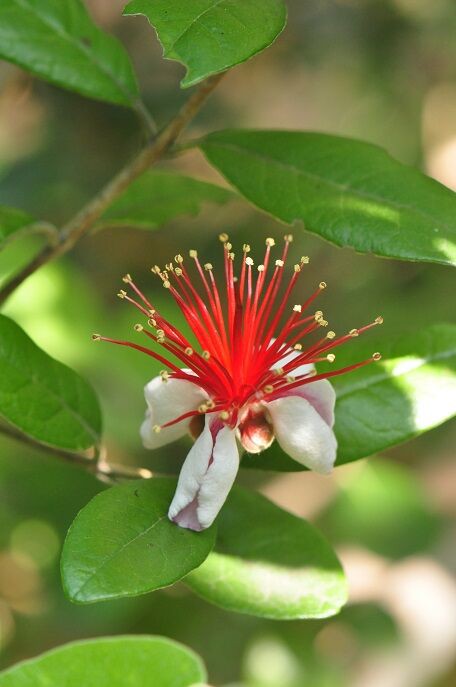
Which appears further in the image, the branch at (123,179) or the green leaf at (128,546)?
the branch at (123,179)

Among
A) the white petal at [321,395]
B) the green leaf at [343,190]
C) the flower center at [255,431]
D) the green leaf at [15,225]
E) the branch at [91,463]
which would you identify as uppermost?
the green leaf at [343,190]

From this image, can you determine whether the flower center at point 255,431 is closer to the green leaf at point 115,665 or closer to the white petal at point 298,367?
the white petal at point 298,367

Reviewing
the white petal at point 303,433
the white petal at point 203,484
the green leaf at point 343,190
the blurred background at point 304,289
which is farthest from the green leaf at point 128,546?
the blurred background at point 304,289

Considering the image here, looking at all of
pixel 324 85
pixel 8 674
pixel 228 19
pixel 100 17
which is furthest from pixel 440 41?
pixel 8 674

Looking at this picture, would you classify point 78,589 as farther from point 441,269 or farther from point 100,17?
point 100,17

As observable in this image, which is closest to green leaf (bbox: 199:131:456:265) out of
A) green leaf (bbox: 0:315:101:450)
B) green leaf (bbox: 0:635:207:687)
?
green leaf (bbox: 0:315:101:450)

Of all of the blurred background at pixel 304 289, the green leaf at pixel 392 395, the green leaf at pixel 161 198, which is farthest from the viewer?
the blurred background at pixel 304 289

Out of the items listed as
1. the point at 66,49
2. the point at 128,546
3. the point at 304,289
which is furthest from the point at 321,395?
the point at 304,289
